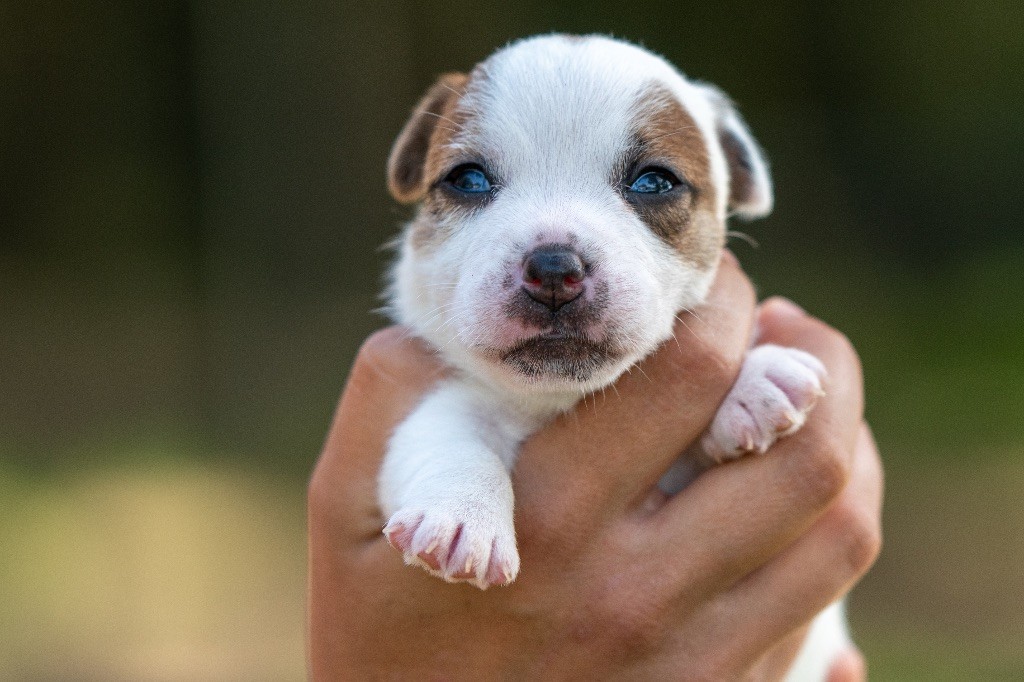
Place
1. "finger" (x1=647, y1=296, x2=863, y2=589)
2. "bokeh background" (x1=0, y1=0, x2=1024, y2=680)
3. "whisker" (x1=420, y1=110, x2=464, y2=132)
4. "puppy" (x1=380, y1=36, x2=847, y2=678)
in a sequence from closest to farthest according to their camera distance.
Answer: "puppy" (x1=380, y1=36, x2=847, y2=678), "finger" (x1=647, y1=296, x2=863, y2=589), "whisker" (x1=420, y1=110, x2=464, y2=132), "bokeh background" (x1=0, y1=0, x2=1024, y2=680)

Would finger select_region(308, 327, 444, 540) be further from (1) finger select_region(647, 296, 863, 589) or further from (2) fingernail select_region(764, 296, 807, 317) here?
(2) fingernail select_region(764, 296, 807, 317)

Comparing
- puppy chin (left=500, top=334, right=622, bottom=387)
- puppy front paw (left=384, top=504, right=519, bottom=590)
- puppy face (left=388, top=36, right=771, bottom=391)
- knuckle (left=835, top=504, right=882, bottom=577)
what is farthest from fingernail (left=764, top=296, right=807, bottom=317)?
puppy front paw (left=384, top=504, right=519, bottom=590)

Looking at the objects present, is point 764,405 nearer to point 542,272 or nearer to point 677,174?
point 677,174

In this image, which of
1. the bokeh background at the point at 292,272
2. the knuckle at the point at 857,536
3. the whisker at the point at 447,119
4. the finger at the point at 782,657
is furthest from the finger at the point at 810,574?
the bokeh background at the point at 292,272

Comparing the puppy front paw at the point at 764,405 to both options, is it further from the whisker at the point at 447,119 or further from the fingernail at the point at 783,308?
the whisker at the point at 447,119

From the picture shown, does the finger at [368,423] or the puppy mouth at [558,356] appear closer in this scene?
the puppy mouth at [558,356]

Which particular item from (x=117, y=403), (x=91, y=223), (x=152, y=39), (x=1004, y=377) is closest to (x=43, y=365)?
(x=117, y=403)
